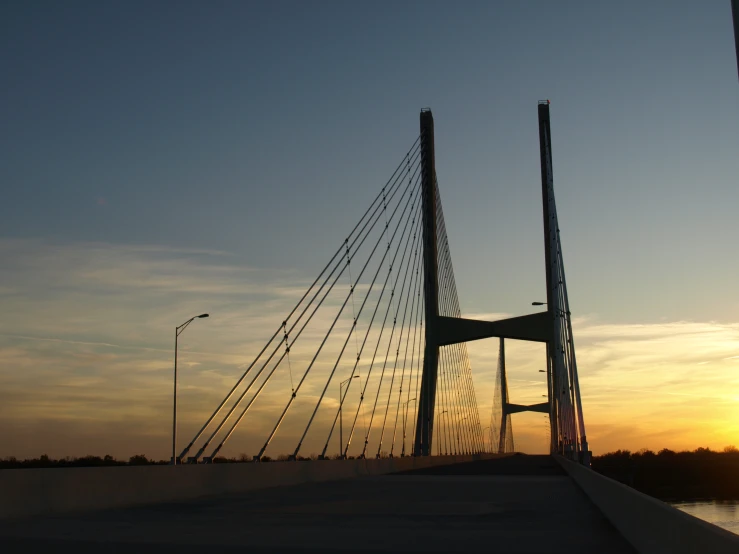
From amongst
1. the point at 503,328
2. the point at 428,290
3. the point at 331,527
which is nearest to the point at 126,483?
the point at 331,527

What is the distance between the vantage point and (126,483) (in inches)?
603

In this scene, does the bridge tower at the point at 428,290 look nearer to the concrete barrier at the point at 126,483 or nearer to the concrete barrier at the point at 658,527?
the concrete barrier at the point at 126,483

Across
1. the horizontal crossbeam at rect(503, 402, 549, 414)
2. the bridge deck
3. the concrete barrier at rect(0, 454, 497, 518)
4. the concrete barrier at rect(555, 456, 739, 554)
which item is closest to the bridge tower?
the concrete barrier at rect(0, 454, 497, 518)

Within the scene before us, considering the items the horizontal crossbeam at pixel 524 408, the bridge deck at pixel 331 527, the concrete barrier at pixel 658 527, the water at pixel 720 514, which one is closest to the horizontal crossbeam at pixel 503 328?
the water at pixel 720 514

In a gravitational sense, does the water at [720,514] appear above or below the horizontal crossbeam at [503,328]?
below

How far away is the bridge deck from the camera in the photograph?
30.9 feet

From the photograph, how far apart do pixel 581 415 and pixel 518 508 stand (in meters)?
8.37

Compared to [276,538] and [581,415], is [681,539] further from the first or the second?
[581,415]

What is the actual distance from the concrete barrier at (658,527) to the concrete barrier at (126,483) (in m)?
7.54

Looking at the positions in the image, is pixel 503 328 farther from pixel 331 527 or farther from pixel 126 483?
pixel 331 527

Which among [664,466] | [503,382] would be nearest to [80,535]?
[664,466]

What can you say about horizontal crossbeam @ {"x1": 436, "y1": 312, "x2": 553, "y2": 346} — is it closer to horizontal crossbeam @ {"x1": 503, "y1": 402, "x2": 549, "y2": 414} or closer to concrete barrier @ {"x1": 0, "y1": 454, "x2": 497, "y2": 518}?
concrete barrier @ {"x1": 0, "y1": 454, "x2": 497, "y2": 518}

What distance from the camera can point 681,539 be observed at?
6.44m

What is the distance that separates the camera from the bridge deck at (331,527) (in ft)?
30.9
